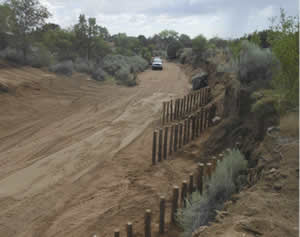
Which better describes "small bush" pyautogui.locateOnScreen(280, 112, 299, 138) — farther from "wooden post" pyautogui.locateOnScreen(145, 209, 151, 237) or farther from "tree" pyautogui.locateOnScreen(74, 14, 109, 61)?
"tree" pyautogui.locateOnScreen(74, 14, 109, 61)

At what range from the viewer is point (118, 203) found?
22.8 ft

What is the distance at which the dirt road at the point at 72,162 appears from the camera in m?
6.39

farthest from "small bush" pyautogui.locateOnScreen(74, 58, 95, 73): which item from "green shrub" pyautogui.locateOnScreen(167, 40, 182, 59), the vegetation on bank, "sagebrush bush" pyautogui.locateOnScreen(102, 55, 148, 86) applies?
"green shrub" pyautogui.locateOnScreen(167, 40, 182, 59)

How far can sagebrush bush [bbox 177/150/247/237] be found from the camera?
5.15 meters

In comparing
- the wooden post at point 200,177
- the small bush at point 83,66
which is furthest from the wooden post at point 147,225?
the small bush at point 83,66

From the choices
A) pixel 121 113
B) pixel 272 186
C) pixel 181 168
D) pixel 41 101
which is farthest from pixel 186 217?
pixel 41 101

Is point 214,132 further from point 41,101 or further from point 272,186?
point 41,101

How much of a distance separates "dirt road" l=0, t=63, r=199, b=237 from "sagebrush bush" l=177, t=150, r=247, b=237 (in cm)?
127

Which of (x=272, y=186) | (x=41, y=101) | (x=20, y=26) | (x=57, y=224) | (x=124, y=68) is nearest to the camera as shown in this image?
(x=272, y=186)

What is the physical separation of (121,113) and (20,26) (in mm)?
11591

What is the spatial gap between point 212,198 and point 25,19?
20503 mm

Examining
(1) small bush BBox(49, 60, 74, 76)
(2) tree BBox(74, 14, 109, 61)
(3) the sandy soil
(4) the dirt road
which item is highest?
(2) tree BBox(74, 14, 109, 61)

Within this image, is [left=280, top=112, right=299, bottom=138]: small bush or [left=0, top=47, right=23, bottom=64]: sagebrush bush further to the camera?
[left=0, top=47, right=23, bottom=64]: sagebrush bush

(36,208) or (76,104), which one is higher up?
(76,104)
